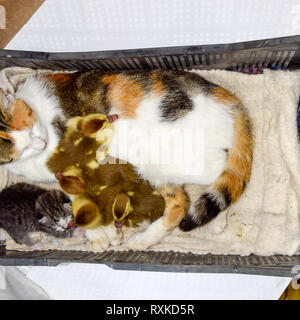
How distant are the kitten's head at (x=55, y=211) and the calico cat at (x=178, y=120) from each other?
12.2 inches

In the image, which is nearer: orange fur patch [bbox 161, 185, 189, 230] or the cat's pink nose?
the cat's pink nose

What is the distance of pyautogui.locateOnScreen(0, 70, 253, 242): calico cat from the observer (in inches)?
58.8

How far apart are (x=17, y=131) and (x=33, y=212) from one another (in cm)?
50

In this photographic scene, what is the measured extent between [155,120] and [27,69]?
87cm

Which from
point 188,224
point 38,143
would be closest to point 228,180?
point 188,224

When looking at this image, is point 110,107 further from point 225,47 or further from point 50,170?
point 225,47

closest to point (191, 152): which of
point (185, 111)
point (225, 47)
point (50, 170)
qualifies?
point (185, 111)

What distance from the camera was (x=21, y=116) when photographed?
4.98 ft

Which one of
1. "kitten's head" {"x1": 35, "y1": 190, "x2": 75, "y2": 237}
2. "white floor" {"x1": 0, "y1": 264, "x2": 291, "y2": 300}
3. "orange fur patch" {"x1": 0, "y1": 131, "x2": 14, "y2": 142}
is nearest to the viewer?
"orange fur patch" {"x1": 0, "y1": 131, "x2": 14, "y2": 142}

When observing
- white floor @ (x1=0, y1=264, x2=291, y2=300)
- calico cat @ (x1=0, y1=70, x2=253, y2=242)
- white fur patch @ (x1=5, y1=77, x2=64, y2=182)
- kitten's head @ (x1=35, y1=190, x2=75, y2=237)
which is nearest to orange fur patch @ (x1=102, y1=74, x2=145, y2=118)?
calico cat @ (x1=0, y1=70, x2=253, y2=242)

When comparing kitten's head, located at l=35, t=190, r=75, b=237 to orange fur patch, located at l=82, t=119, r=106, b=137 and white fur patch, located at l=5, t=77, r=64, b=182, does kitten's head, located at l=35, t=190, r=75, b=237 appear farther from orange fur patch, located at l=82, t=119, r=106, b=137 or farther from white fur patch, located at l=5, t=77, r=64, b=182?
orange fur patch, located at l=82, t=119, r=106, b=137

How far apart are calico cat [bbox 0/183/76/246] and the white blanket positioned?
11 cm

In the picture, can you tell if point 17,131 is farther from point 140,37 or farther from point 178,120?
point 140,37

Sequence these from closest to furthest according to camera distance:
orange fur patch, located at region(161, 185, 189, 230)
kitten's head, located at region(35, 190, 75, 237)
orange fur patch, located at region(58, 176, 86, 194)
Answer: orange fur patch, located at region(58, 176, 86, 194)
orange fur patch, located at region(161, 185, 189, 230)
kitten's head, located at region(35, 190, 75, 237)
